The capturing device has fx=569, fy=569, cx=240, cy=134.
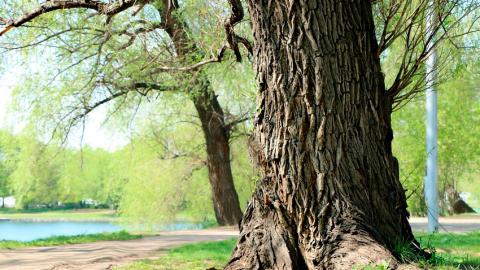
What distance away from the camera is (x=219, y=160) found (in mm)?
16578

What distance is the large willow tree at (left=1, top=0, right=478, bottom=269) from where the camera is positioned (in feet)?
15.3

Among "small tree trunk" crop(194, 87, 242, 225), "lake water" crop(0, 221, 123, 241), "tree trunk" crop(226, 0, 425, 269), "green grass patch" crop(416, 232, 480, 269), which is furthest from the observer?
"lake water" crop(0, 221, 123, 241)

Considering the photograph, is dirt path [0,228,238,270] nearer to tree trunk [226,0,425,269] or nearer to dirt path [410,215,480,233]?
tree trunk [226,0,425,269]

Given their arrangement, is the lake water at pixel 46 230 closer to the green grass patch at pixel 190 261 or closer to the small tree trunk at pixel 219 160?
the small tree trunk at pixel 219 160

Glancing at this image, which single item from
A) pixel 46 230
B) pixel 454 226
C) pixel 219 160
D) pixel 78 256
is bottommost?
pixel 46 230

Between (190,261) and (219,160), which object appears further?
(219,160)

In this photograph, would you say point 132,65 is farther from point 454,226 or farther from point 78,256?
point 454,226

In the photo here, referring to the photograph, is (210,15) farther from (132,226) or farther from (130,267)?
(132,226)

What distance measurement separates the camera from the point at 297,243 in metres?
4.86

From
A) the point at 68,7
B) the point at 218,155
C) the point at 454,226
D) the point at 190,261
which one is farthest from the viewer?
the point at 218,155

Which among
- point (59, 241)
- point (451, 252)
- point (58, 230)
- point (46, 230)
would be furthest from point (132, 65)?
point (46, 230)

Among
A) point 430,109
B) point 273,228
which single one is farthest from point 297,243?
point 430,109

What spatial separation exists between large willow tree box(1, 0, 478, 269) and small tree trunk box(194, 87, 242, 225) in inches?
432

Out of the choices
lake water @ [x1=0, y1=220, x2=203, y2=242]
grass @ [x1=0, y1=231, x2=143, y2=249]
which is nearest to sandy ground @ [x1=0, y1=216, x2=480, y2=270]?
grass @ [x1=0, y1=231, x2=143, y2=249]
